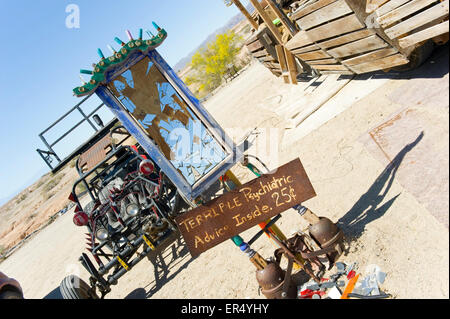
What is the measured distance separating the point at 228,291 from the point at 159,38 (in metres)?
3.32

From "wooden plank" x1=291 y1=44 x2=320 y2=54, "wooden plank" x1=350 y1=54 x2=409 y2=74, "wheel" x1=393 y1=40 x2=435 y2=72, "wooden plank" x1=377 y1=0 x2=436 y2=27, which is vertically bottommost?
"wheel" x1=393 y1=40 x2=435 y2=72

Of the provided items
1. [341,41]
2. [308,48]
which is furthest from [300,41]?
[341,41]

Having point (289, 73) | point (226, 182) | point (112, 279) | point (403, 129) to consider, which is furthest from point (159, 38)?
point (289, 73)

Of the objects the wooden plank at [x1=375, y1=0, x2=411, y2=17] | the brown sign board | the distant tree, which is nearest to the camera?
the brown sign board

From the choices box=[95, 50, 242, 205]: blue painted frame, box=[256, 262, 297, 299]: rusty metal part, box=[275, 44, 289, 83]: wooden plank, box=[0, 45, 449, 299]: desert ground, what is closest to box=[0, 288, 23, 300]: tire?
box=[0, 45, 449, 299]: desert ground

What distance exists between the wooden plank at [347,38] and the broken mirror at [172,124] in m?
3.32

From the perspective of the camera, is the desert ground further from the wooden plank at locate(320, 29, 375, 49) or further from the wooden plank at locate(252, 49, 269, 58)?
the wooden plank at locate(252, 49, 269, 58)

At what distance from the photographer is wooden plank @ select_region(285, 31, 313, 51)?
19.9 ft

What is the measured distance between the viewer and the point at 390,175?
11.3 feet

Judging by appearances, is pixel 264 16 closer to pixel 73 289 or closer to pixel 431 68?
pixel 431 68

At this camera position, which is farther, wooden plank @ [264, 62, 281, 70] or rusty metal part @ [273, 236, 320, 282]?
wooden plank @ [264, 62, 281, 70]
